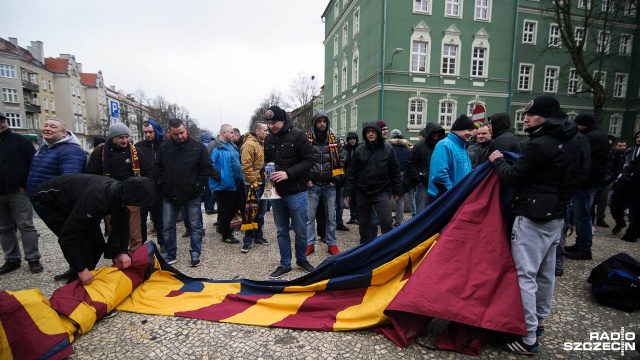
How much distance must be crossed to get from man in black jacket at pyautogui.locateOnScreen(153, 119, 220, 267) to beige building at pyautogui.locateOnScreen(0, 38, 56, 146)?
44290 mm

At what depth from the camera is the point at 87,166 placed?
4.14m

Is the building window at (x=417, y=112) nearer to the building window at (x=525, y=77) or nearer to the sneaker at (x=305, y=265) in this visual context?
the building window at (x=525, y=77)

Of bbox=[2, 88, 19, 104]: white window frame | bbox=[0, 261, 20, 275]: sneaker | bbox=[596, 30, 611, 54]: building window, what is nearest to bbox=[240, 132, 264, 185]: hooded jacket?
bbox=[0, 261, 20, 275]: sneaker

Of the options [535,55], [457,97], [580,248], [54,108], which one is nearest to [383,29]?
[457,97]

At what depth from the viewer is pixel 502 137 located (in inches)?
148

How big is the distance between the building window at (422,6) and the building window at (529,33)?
8974mm

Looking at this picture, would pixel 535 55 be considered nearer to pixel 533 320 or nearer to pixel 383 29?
pixel 383 29

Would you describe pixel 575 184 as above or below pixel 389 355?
above

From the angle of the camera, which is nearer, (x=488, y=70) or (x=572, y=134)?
(x=572, y=134)

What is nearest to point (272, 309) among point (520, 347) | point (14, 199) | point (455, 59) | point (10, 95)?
point (520, 347)

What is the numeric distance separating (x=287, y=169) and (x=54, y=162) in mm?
2767

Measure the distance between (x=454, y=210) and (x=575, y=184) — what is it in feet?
2.94

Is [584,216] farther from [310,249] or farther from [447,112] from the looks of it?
[447,112]

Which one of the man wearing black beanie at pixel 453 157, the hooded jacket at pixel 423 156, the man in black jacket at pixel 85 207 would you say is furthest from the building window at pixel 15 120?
the man wearing black beanie at pixel 453 157
